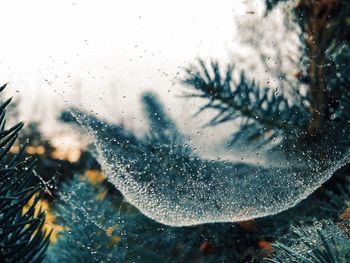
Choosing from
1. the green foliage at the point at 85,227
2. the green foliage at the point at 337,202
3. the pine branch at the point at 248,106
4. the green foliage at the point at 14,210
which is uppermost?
the pine branch at the point at 248,106

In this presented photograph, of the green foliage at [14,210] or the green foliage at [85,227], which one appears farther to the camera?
the green foliage at [85,227]

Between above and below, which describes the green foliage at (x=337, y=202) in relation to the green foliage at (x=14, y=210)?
above

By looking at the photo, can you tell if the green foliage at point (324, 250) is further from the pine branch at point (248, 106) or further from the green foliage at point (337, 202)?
the pine branch at point (248, 106)

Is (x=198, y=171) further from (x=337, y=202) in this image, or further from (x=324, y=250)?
(x=324, y=250)

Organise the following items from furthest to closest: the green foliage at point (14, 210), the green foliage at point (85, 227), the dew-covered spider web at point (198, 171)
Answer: the dew-covered spider web at point (198, 171)
the green foliage at point (85, 227)
the green foliage at point (14, 210)

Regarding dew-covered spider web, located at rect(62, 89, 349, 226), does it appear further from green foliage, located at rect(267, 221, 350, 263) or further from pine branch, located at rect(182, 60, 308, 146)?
green foliage, located at rect(267, 221, 350, 263)

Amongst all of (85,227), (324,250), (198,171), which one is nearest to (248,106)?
(198,171)

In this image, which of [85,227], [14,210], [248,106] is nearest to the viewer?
[14,210]

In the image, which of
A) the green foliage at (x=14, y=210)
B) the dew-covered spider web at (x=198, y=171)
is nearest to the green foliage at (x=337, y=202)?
the dew-covered spider web at (x=198, y=171)

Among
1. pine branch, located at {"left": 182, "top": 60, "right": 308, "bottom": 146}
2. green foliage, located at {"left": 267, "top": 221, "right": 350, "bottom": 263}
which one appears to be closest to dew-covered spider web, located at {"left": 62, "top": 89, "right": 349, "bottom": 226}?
pine branch, located at {"left": 182, "top": 60, "right": 308, "bottom": 146}

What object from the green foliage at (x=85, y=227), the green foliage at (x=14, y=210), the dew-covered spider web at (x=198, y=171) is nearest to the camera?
the green foliage at (x=14, y=210)

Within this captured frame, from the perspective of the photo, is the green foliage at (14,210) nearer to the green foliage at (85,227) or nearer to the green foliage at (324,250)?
the green foliage at (324,250)

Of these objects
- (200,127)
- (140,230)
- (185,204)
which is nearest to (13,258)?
(140,230)
